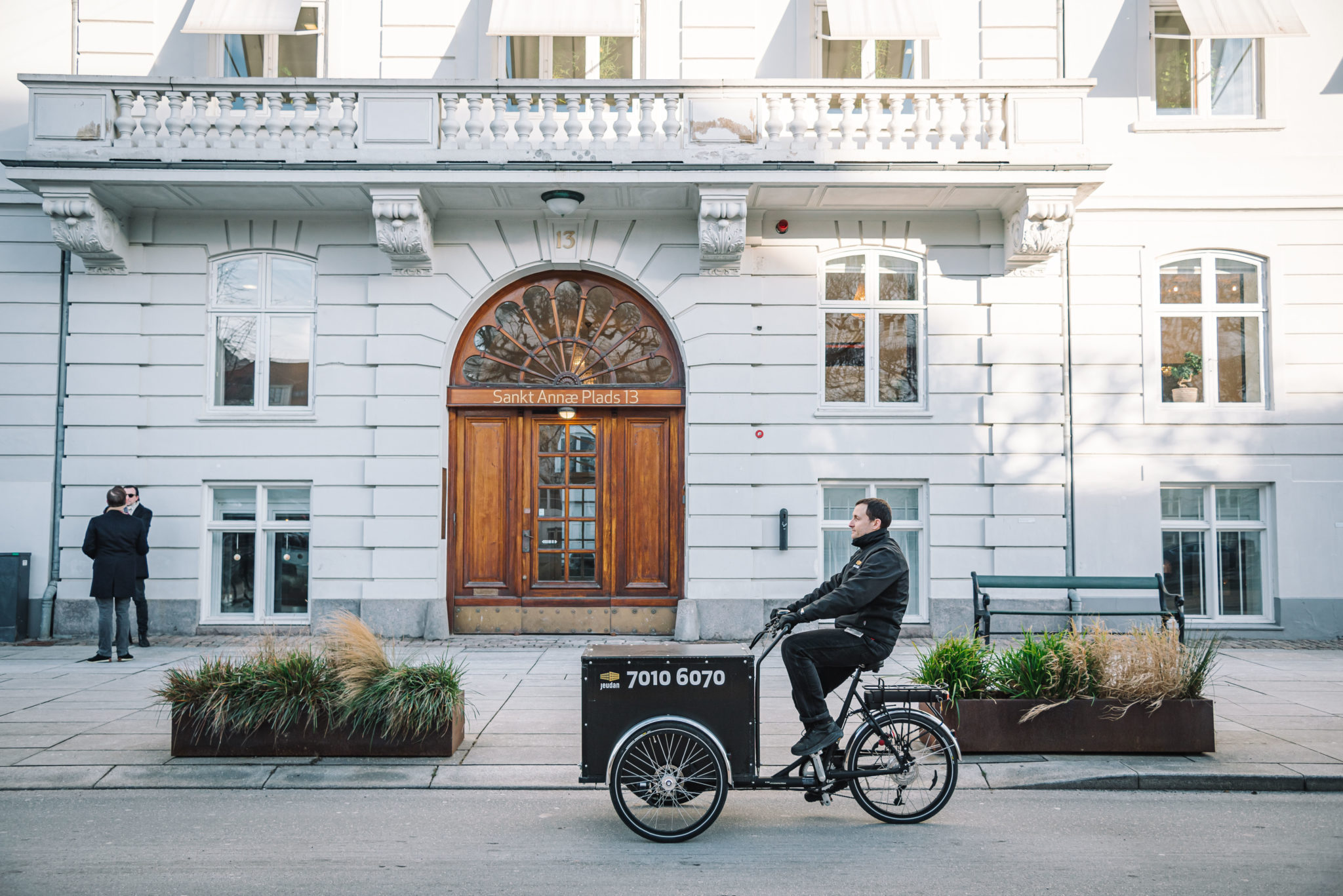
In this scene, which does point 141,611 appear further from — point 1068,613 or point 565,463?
point 1068,613

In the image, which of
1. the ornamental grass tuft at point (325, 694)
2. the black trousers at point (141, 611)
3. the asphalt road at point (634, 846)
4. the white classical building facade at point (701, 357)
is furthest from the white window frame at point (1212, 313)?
the black trousers at point (141, 611)

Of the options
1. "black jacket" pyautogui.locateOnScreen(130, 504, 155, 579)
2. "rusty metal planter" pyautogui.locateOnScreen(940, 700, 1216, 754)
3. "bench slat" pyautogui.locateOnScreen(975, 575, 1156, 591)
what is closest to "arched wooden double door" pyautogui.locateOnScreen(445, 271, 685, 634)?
"black jacket" pyautogui.locateOnScreen(130, 504, 155, 579)

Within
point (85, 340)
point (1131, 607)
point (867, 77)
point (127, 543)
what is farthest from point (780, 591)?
point (85, 340)

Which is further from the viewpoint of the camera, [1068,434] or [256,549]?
[256,549]

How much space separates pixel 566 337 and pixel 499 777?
22.5ft

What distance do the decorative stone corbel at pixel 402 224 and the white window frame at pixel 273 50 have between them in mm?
2269

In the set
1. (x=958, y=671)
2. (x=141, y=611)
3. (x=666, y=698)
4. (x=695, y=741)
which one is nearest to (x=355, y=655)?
(x=666, y=698)

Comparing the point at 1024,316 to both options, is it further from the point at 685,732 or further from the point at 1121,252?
the point at 685,732

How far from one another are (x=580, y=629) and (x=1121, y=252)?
331 inches

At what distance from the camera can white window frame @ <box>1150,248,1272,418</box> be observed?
1205 centimetres

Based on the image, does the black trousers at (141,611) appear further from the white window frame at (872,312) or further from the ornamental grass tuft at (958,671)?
the ornamental grass tuft at (958,671)

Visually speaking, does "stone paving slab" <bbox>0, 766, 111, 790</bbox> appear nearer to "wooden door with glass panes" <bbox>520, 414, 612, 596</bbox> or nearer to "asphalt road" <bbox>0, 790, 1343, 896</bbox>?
"asphalt road" <bbox>0, 790, 1343, 896</bbox>

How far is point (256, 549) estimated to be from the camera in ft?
39.3

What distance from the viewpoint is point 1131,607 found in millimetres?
11852
